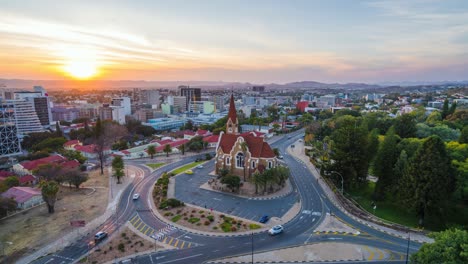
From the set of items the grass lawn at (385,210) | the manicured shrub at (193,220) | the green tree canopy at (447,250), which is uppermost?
the green tree canopy at (447,250)

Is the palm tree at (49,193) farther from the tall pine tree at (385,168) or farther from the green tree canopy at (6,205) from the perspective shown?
the tall pine tree at (385,168)

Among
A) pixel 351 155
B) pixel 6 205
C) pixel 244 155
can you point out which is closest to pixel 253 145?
pixel 244 155

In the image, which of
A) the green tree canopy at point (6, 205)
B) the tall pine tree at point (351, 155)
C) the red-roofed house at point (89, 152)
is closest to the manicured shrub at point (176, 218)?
the green tree canopy at point (6, 205)

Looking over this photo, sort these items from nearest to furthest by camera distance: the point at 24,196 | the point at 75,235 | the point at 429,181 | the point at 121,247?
1. the point at 121,247
2. the point at 429,181
3. the point at 75,235
4. the point at 24,196

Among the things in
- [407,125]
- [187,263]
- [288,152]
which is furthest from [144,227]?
[407,125]

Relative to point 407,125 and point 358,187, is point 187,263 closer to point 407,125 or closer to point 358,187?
point 358,187

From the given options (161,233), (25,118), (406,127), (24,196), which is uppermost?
(406,127)

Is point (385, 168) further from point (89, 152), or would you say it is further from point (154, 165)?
point (89, 152)
